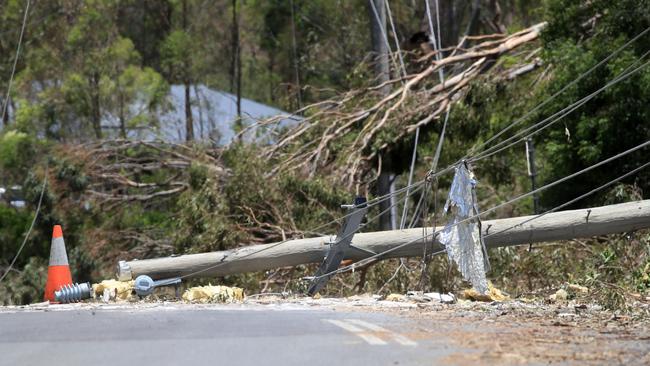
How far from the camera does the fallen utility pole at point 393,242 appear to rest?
12398 mm

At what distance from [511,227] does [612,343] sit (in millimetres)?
5206

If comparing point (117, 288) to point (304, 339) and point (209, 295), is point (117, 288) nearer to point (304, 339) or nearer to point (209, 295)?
point (209, 295)

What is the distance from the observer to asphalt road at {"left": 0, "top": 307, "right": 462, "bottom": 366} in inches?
261

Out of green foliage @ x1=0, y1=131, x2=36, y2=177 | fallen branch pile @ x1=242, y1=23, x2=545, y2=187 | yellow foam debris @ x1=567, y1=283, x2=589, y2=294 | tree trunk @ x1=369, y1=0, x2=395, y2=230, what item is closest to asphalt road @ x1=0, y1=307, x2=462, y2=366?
yellow foam debris @ x1=567, y1=283, x2=589, y2=294

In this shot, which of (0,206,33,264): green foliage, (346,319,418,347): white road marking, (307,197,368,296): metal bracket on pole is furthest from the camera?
(0,206,33,264): green foliage

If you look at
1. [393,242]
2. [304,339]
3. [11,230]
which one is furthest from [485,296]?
[11,230]

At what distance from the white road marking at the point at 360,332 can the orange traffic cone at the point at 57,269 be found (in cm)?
531

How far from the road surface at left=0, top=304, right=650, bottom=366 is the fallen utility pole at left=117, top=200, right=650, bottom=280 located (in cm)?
306

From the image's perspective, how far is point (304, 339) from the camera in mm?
7426

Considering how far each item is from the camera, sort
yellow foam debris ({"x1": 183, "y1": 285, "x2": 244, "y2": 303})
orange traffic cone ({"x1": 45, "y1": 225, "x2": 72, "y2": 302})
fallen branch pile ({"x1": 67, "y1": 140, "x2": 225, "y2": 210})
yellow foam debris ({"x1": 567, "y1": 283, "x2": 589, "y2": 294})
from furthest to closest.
Answer: fallen branch pile ({"x1": 67, "y1": 140, "x2": 225, "y2": 210}) → orange traffic cone ({"x1": 45, "y1": 225, "x2": 72, "y2": 302}) → yellow foam debris ({"x1": 183, "y1": 285, "x2": 244, "y2": 303}) → yellow foam debris ({"x1": 567, "y1": 283, "x2": 589, "y2": 294})

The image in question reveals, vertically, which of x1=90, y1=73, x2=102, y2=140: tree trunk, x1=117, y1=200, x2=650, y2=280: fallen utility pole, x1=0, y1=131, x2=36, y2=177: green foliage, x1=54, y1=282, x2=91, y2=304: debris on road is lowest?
x1=54, y1=282, x2=91, y2=304: debris on road

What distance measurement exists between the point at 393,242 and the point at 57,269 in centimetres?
396

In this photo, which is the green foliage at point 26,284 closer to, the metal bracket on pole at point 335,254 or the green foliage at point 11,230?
the green foliage at point 11,230

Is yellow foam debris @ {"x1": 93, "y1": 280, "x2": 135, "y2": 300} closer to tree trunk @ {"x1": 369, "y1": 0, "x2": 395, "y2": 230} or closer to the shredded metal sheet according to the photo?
the shredded metal sheet
